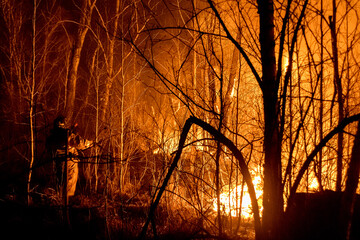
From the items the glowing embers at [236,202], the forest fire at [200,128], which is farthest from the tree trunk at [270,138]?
the glowing embers at [236,202]

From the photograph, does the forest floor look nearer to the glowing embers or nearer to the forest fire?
the forest fire

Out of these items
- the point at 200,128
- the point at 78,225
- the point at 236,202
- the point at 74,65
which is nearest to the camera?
the point at 236,202

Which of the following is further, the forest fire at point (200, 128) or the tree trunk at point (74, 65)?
the tree trunk at point (74, 65)

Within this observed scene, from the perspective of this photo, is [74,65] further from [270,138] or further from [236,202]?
[270,138]

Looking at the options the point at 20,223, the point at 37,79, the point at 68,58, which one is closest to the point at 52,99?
the point at 37,79

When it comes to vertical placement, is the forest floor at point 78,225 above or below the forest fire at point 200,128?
below

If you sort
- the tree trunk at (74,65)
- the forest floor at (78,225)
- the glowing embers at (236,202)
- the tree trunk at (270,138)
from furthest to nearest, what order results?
the tree trunk at (74,65) < the forest floor at (78,225) < the glowing embers at (236,202) < the tree trunk at (270,138)

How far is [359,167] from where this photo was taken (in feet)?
3.80

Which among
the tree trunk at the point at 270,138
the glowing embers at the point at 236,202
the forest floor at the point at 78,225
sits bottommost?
the forest floor at the point at 78,225

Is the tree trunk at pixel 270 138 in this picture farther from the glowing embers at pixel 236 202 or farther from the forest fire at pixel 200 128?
the glowing embers at pixel 236 202

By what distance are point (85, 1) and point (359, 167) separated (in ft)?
42.2

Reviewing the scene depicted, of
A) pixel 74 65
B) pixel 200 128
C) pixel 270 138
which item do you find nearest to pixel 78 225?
pixel 200 128

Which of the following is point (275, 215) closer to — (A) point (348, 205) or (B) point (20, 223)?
(A) point (348, 205)

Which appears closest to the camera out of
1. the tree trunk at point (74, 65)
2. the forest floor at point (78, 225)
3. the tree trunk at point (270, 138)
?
the tree trunk at point (270, 138)
